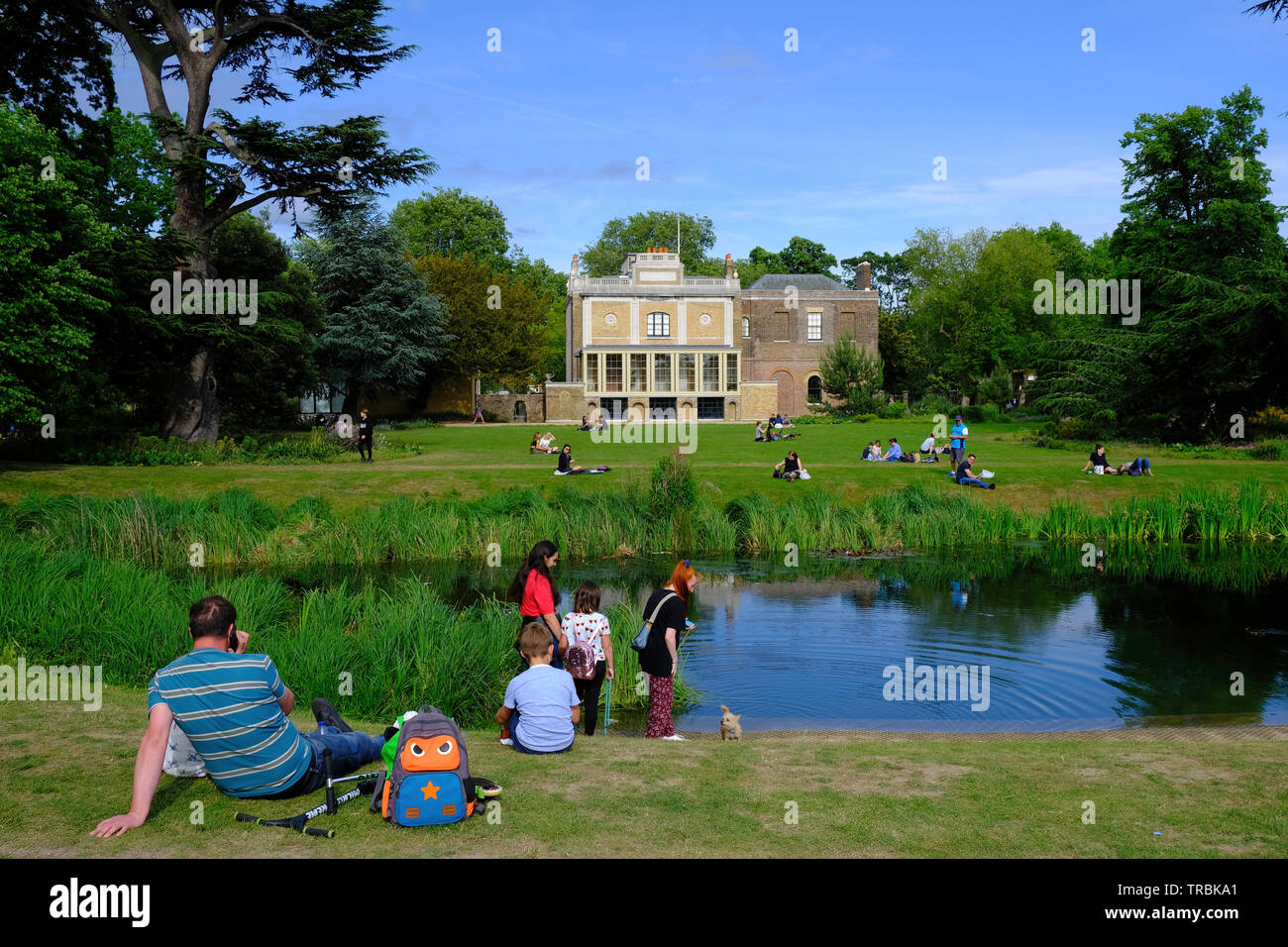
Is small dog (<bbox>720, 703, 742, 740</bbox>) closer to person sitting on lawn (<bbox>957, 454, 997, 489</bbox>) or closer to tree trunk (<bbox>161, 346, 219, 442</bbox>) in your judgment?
person sitting on lawn (<bbox>957, 454, 997, 489</bbox>)

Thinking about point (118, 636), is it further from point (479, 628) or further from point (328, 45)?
point (328, 45)

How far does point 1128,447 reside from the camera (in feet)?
108

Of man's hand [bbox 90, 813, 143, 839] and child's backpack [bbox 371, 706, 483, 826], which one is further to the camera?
child's backpack [bbox 371, 706, 483, 826]

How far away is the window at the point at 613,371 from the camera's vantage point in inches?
2349

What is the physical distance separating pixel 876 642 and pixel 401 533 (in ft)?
33.6

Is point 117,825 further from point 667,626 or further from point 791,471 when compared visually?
point 791,471

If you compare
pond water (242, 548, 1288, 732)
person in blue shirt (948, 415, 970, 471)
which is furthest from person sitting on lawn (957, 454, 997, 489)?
pond water (242, 548, 1288, 732)

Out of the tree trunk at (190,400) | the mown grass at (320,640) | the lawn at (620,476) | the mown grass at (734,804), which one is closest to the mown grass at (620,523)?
the lawn at (620,476)

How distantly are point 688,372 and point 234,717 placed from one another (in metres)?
55.8

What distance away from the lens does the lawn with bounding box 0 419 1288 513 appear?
2250cm

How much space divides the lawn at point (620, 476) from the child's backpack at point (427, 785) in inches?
677

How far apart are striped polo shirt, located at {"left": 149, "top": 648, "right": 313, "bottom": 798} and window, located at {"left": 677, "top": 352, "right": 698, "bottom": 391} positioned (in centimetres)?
5516

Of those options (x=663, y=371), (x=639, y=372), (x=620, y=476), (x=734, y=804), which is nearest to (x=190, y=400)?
(x=620, y=476)

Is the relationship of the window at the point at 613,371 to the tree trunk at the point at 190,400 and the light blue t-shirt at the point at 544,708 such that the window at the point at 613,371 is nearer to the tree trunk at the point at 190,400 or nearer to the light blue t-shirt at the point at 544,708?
the tree trunk at the point at 190,400
